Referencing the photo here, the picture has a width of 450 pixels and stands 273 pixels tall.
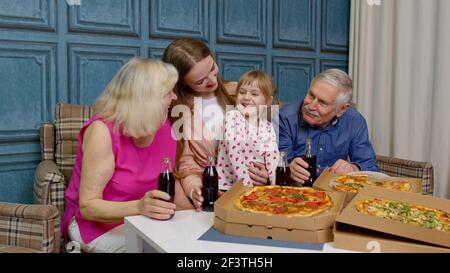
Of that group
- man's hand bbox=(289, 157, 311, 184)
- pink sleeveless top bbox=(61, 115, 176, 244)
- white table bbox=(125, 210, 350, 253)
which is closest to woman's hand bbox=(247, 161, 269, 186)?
man's hand bbox=(289, 157, 311, 184)

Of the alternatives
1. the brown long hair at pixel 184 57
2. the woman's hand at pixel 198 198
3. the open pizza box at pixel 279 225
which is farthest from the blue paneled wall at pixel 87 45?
the open pizza box at pixel 279 225

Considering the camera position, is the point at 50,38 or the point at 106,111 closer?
the point at 106,111

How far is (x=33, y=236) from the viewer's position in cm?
162

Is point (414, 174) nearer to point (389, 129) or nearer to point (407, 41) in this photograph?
point (389, 129)

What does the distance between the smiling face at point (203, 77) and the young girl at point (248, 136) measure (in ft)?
0.46

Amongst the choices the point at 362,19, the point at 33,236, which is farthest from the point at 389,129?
the point at 33,236

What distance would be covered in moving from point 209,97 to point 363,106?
76.7 inches

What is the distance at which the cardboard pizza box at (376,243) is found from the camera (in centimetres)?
108

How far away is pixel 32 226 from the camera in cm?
162

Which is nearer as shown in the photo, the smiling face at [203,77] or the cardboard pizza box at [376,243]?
the cardboard pizza box at [376,243]

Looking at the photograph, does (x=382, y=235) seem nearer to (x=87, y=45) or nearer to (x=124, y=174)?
(x=124, y=174)

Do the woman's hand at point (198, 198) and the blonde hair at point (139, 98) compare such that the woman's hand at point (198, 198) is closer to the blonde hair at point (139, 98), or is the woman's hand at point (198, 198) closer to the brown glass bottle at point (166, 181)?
the brown glass bottle at point (166, 181)

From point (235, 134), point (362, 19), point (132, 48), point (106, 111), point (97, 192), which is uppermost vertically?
point (362, 19)

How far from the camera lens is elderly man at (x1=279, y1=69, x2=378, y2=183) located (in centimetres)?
234
